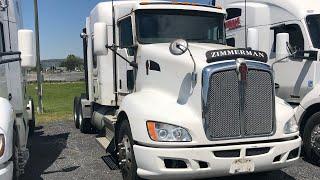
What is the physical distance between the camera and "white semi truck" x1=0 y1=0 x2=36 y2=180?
522 cm

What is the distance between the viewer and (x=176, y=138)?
5.60 metres

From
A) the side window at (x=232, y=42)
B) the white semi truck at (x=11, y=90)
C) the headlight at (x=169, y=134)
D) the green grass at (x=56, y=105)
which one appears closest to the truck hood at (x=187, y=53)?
the headlight at (x=169, y=134)

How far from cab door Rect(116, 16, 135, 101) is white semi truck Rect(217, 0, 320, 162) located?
6.84ft

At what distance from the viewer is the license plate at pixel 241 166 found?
5645 mm

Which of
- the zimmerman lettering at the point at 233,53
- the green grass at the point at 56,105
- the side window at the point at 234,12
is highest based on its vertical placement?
the side window at the point at 234,12

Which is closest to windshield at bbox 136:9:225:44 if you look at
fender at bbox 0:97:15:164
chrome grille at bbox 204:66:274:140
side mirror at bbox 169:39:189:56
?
side mirror at bbox 169:39:189:56

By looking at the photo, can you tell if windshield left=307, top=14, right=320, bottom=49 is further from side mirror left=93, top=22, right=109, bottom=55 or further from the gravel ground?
side mirror left=93, top=22, right=109, bottom=55

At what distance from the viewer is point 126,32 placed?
25.2ft

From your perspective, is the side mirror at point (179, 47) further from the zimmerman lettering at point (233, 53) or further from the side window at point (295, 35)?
the side window at point (295, 35)

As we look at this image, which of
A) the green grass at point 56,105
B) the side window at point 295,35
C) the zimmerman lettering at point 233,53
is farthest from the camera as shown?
the green grass at point 56,105

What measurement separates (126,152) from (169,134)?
103 cm

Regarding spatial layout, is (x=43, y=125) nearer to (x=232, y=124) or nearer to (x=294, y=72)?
(x=294, y=72)

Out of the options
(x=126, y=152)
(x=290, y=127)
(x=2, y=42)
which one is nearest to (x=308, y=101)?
(x=290, y=127)

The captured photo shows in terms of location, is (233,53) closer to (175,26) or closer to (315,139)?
(175,26)
